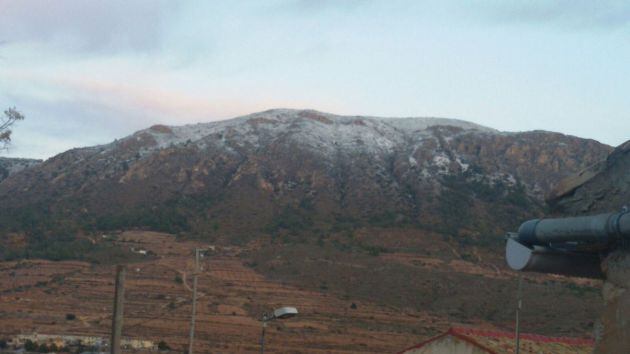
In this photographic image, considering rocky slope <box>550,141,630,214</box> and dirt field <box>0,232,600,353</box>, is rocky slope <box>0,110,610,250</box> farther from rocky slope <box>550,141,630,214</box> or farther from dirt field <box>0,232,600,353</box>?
rocky slope <box>550,141,630,214</box>

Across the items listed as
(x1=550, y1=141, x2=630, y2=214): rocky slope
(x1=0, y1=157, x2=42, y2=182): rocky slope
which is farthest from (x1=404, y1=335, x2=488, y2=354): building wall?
(x1=0, y1=157, x2=42, y2=182): rocky slope

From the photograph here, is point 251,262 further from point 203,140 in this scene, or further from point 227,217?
point 203,140

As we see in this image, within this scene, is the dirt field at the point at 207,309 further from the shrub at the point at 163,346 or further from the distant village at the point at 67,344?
the distant village at the point at 67,344

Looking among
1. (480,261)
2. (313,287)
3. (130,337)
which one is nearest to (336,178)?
(480,261)

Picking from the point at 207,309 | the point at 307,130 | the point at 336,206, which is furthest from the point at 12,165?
the point at 207,309

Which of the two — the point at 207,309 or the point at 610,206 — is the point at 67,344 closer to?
the point at 207,309
